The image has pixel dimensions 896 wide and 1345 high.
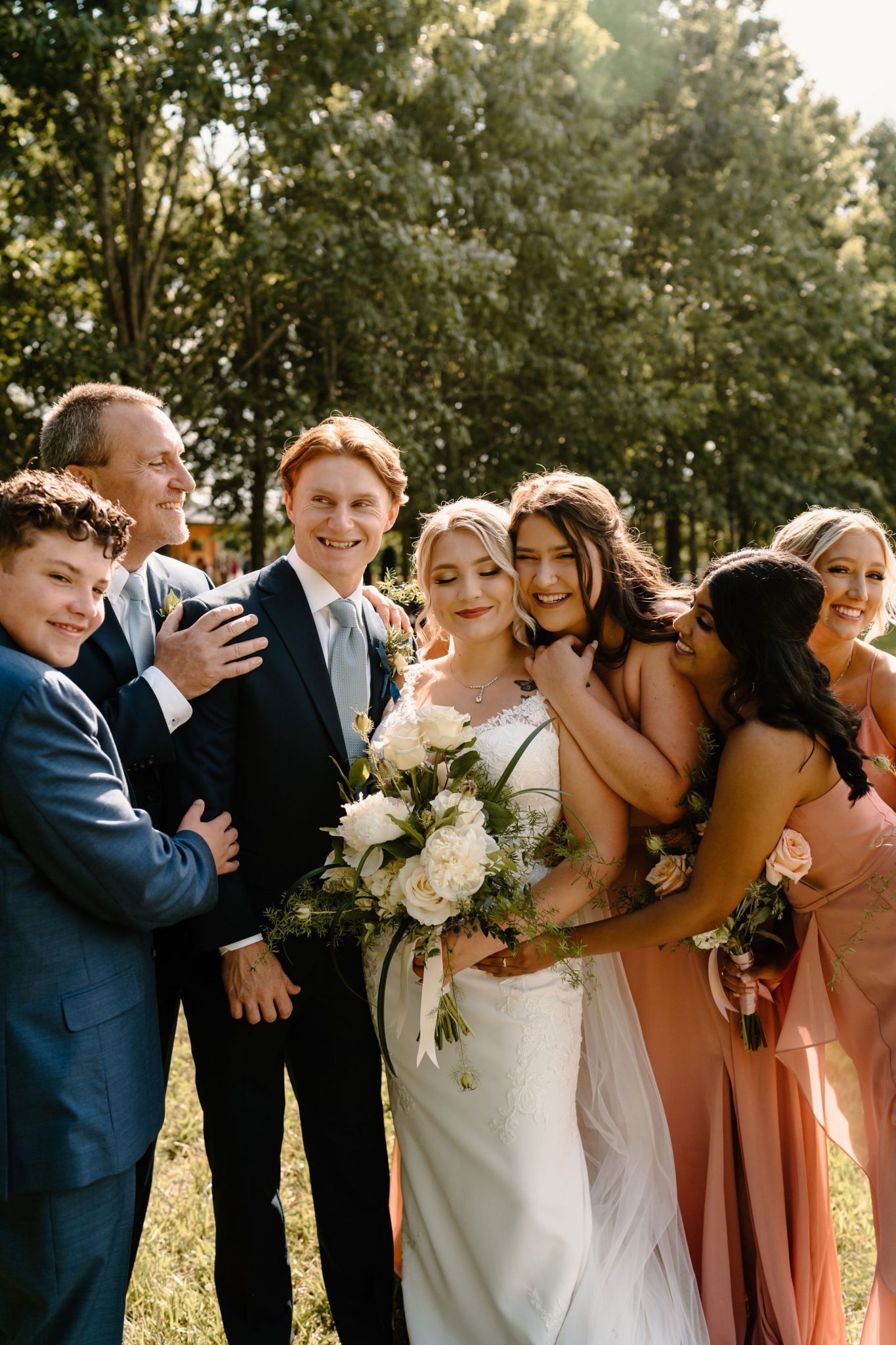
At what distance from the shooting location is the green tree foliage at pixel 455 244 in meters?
10.8

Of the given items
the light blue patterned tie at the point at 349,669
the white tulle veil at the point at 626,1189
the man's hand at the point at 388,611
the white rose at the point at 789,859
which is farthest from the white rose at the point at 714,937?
the man's hand at the point at 388,611

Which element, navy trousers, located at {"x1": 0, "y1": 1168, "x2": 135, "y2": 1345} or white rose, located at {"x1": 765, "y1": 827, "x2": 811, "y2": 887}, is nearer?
navy trousers, located at {"x1": 0, "y1": 1168, "x2": 135, "y2": 1345}

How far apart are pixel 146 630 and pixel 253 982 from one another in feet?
4.12

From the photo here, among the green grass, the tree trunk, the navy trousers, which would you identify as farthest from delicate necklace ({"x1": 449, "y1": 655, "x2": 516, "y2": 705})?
the tree trunk

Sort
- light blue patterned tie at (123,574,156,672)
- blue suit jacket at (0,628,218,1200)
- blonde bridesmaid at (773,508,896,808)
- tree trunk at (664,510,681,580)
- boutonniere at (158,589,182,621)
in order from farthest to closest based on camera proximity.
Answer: tree trunk at (664,510,681,580)
blonde bridesmaid at (773,508,896,808)
boutonniere at (158,589,182,621)
light blue patterned tie at (123,574,156,672)
blue suit jacket at (0,628,218,1200)

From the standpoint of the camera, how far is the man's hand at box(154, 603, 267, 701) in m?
3.07

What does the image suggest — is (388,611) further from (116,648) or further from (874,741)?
(874,741)

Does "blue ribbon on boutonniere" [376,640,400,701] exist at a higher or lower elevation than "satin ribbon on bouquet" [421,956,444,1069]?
higher

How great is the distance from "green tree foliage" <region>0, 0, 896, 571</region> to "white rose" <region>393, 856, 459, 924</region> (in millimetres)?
9450

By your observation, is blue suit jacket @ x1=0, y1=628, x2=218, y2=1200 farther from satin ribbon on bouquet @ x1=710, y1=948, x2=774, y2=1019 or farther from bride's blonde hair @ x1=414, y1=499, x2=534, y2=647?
satin ribbon on bouquet @ x1=710, y1=948, x2=774, y2=1019

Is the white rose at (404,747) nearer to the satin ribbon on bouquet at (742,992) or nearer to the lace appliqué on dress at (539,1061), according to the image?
the lace appliqué on dress at (539,1061)

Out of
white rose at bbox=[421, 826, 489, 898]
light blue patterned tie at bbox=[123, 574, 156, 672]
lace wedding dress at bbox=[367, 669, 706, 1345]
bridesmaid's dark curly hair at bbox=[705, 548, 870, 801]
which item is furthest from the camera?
light blue patterned tie at bbox=[123, 574, 156, 672]

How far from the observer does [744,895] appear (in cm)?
302

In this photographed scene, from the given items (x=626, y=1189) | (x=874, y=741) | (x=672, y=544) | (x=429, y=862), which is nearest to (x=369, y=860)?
(x=429, y=862)
